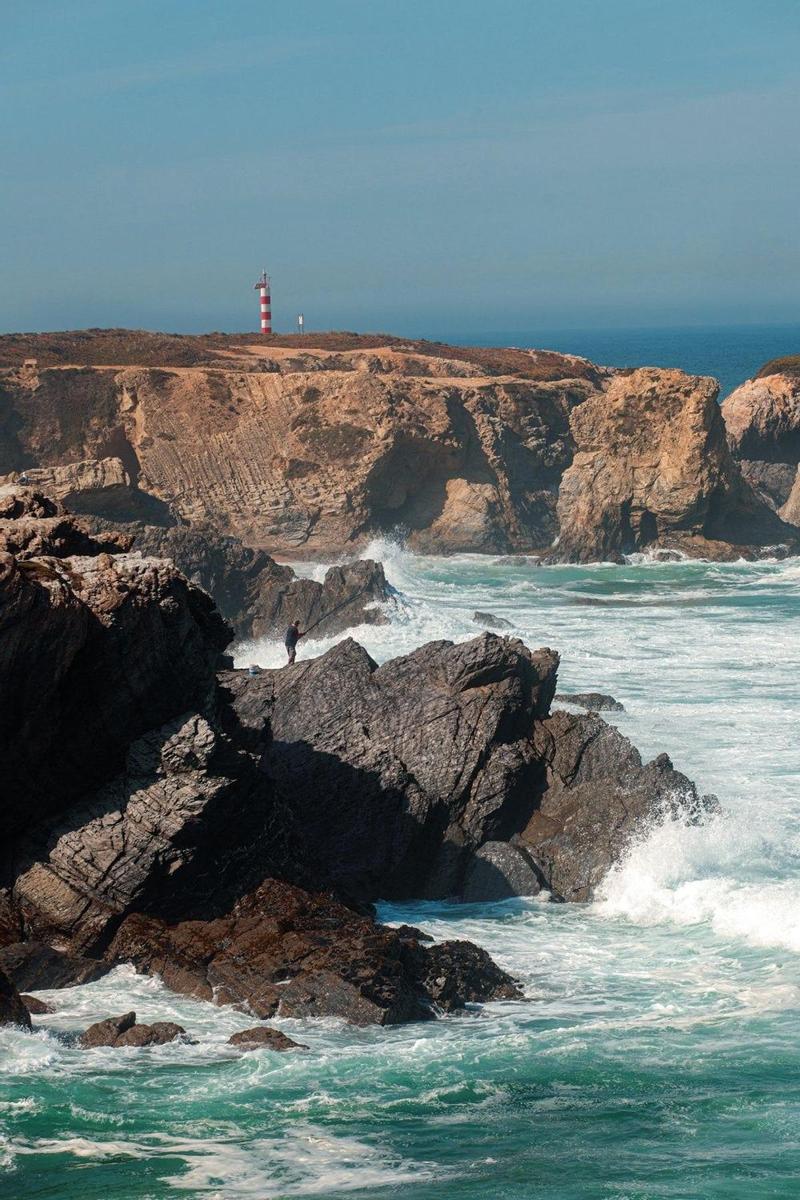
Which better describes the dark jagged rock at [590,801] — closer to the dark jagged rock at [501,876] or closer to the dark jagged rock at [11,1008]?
the dark jagged rock at [501,876]

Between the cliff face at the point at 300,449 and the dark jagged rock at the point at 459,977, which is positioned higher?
the cliff face at the point at 300,449

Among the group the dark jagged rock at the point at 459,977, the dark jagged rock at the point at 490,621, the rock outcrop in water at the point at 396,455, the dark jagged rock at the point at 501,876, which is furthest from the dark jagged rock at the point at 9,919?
the rock outcrop in water at the point at 396,455

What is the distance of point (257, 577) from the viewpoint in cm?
4197

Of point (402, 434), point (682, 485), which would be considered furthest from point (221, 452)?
point (682, 485)

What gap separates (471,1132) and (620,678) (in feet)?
69.6

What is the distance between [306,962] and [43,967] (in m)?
2.56

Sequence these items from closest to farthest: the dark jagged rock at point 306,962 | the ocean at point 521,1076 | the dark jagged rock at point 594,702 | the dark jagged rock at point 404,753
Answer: the ocean at point 521,1076 < the dark jagged rock at point 306,962 < the dark jagged rock at point 404,753 < the dark jagged rock at point 594,702

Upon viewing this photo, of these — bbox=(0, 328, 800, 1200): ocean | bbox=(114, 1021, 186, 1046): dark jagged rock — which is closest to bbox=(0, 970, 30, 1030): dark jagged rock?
bbox=(0, 328, 800, 1200): ocean

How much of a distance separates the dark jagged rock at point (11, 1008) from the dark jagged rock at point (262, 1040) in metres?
1.83

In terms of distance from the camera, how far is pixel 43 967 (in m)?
15.5

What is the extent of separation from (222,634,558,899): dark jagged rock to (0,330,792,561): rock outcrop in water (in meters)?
31.5

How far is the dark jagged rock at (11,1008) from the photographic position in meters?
14.1

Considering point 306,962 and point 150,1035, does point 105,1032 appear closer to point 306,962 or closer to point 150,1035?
point 150,1035

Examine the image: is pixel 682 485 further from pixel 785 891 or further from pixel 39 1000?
pixel 39 1000
